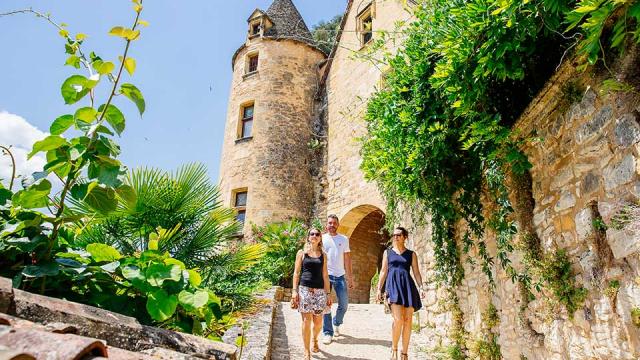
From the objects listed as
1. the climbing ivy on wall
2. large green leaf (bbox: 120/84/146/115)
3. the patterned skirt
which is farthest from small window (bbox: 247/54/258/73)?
large green leaf (bbox: 120/84/146/115)

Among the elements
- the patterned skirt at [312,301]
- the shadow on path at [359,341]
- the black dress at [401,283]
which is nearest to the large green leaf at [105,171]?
the patterned skirt at [312,301]

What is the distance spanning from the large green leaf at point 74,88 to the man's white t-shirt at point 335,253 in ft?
13.1

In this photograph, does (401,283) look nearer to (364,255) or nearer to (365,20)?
(364,255)

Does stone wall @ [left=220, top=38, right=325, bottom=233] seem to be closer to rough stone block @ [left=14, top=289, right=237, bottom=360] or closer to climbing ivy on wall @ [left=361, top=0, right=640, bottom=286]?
climbing ivy on wall @ [left=361, top=0, right=640, bottom=286]

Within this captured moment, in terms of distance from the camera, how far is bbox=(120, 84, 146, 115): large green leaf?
1789 mm

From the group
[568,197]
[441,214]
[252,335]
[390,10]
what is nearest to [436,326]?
[441,214]

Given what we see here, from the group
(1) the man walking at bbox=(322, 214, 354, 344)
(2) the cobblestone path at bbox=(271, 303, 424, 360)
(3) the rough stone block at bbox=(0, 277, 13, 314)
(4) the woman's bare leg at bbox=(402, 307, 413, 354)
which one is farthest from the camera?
(1) the man walking at bbox=(322, 214, 354, 344)

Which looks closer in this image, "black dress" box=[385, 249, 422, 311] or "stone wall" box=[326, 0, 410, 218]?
"black dress" box=[385, 249, 422, 311]

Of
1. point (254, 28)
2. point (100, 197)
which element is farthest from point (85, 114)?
point (254, 28)

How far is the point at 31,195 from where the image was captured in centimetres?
168

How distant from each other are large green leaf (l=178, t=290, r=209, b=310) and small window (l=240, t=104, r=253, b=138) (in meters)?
11.4

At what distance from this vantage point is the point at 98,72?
5.81 ft

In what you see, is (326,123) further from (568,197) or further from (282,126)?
(568,197)

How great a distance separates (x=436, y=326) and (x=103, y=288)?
407 cm
